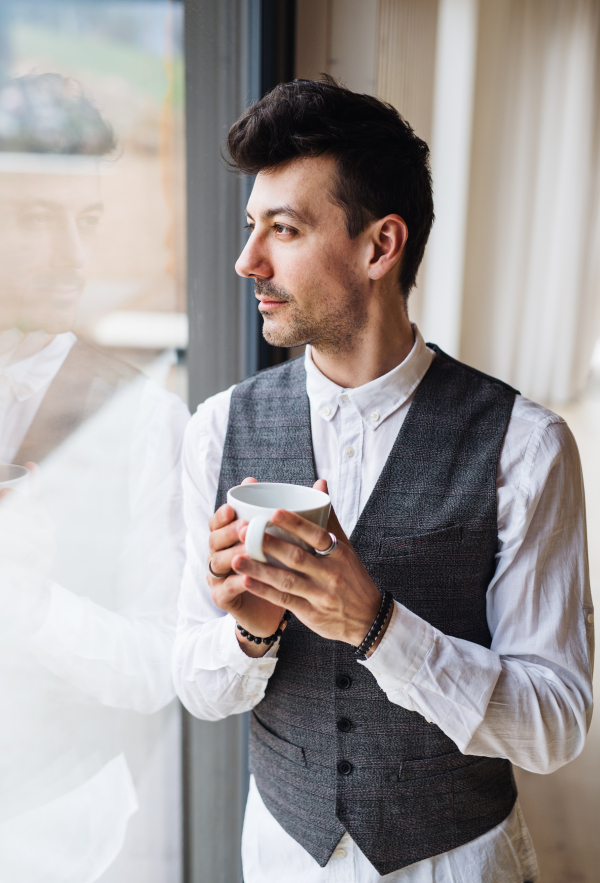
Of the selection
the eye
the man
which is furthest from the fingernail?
the eye

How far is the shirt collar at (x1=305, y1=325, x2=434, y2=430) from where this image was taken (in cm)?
109

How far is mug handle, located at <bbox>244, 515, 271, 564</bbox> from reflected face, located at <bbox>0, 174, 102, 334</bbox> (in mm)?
319

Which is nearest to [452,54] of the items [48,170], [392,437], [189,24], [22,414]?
[189,24]

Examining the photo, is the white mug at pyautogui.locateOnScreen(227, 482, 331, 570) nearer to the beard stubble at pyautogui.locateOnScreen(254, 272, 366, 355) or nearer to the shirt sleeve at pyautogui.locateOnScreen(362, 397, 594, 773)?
the shirt sleeve at pyautogui.locateOnScreen(362, 397, 594, 773)

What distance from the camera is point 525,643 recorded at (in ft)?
3.22

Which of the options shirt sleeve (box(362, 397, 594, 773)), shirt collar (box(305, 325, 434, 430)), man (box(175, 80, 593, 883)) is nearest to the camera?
shirt sleeve (box(362, 397, 594, 773))

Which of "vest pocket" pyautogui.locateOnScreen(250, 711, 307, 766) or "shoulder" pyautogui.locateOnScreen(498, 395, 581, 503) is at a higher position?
"shoulder" pyautogui.locateOnScreen(498, 395, 581, 503)

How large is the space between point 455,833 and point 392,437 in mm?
595

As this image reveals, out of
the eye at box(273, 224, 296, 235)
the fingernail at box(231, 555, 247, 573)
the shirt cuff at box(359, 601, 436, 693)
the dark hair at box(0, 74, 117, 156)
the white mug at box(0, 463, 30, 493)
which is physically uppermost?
the dark hair at box(0, 74, 117, 156)

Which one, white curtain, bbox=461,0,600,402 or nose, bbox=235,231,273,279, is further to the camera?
white curtain, bbox=461,0,600,402

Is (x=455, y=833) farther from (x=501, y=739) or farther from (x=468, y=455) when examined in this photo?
(x=468, y=455)

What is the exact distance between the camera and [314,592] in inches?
29.5

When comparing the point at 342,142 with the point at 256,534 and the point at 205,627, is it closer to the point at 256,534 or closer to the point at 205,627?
the point at 256,534

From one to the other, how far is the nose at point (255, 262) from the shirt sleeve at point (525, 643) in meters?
0.44
